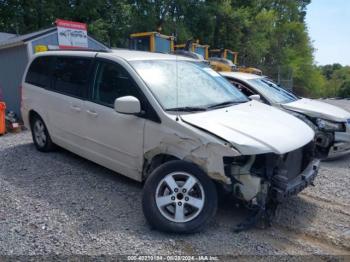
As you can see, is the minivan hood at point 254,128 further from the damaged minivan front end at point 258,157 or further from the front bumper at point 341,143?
the front bumper at point 341,143

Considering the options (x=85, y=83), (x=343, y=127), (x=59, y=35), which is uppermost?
(x=59, y=35)

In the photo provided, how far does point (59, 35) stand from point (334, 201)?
9577 millimetres

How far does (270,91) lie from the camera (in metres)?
7.80

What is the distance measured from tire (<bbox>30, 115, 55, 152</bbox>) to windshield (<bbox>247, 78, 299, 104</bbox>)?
416cm

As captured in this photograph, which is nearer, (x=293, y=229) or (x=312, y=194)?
(x=293, y=229)

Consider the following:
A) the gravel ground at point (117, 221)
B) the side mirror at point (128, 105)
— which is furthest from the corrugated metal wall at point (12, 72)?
the side mirror at point (128, 105)

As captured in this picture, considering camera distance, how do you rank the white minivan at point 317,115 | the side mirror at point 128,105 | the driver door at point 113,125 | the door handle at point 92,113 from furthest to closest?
the white minivan at point 317,115 < the door handle at point 92,113 < the driver door at point 113,125 < the side mirror at point 128,105

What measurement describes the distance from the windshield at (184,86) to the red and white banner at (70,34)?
24.8 ft

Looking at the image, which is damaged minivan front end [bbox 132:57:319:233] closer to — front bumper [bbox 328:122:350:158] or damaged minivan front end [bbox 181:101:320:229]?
damaged minivan front end [bbox 181:101:320:229]

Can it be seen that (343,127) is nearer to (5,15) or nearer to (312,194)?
(312,194)

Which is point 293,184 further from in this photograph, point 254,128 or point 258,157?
point 254,128

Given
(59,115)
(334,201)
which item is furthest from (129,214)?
(334,201)

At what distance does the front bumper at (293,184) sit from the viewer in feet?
12.2

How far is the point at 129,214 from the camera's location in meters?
4.24
